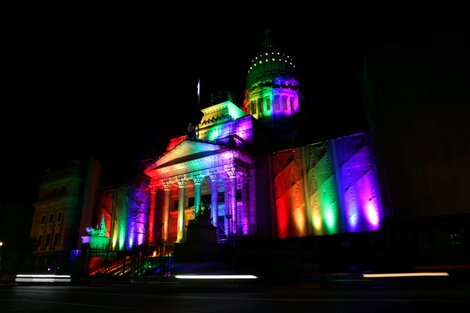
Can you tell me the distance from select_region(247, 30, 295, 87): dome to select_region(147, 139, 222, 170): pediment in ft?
73.4

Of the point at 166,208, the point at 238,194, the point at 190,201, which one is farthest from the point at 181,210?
the point at 238,194

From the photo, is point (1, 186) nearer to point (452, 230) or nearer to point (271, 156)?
point (271, 156)

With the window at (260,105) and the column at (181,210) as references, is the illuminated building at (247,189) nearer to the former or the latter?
the column at (181,210)

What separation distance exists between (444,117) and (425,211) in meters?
5.94

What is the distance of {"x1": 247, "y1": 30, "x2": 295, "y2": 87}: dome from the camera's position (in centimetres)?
5288

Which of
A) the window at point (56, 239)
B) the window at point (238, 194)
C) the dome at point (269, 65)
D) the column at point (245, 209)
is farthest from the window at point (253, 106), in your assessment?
the window at point (56, 239)

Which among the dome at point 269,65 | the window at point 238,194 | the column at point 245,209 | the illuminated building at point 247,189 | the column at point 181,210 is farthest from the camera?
the dome at point 269,65

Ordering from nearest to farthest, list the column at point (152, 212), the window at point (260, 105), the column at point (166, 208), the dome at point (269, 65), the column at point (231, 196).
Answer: the column at point (231, 196) < the column at point (166, 208) < the column at point (152, 212) < the window at point (260, 105) < the dome at point (269, 65)

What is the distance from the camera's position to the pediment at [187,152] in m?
33.9

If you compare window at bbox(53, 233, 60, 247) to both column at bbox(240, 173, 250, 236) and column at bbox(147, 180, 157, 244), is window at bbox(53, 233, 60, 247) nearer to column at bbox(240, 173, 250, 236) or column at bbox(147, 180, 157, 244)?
column at bbox(147, 180, 157, 244)

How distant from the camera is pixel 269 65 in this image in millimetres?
53531

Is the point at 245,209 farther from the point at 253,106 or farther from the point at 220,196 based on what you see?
the point at 253,106

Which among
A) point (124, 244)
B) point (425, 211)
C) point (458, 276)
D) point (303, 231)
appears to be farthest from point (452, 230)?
point (124, 244)

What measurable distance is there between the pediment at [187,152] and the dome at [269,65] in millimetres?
22371
